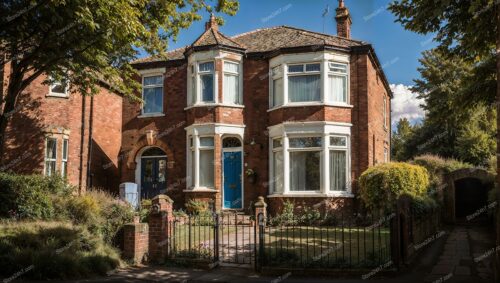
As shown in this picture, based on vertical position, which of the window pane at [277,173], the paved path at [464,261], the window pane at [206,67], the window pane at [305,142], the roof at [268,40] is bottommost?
the paved path at [464,261]

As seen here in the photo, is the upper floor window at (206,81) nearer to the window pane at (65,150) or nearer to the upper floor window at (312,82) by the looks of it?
the upper floor window at (312,82)

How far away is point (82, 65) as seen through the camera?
Answer: 12.3 m

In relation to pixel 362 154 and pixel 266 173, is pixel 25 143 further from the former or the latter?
pixel 362 154

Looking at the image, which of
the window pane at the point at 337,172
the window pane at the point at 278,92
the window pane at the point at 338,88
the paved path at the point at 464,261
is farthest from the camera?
the window pane at the point at 278,92

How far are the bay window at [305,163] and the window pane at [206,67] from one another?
4488mm

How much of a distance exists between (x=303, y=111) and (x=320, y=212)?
12.8ft

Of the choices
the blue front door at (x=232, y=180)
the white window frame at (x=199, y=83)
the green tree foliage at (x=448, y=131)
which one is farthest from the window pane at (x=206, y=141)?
the green tree foliage at (x=448, y=131)

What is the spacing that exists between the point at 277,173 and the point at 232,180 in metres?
1.96

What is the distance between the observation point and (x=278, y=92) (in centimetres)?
1830

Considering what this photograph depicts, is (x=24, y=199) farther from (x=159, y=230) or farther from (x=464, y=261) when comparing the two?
(x=464, y=261)

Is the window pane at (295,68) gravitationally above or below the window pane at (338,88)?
above

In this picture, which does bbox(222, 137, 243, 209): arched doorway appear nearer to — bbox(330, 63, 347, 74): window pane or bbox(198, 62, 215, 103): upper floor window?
bbox(198, 62, 215, 103): upper floor window

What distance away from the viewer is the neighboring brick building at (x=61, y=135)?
663 inches

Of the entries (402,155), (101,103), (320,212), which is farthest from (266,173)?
(402,155)
